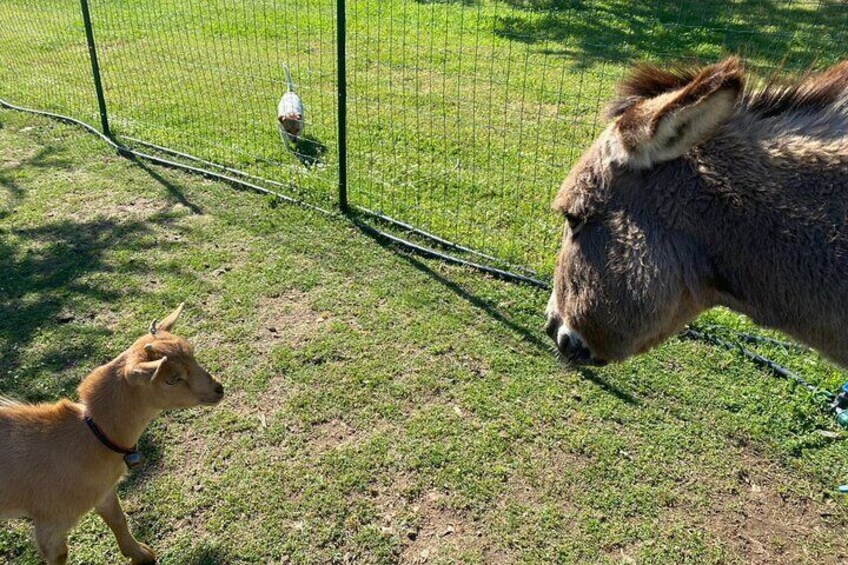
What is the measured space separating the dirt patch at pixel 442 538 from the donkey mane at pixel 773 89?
2.24 metres

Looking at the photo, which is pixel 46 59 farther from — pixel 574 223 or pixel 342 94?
pixel 574 223

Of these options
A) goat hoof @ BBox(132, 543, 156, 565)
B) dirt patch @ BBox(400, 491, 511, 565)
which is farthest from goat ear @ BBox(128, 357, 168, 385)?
dirt patch @ BBox(400, 491, 511, 565)

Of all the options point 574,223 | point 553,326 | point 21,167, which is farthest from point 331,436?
point 21,167

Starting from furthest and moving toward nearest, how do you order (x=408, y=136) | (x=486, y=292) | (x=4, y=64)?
(x=4, y=64) → (x=408, y=136) → (x=486, y=292)

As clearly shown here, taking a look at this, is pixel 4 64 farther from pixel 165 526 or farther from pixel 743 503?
pixel 743 503

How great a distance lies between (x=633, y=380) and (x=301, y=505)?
7.65 feet

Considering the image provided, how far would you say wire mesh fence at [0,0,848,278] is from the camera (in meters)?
6.59

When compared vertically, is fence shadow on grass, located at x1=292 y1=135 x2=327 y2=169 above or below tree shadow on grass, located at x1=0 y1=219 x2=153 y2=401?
above

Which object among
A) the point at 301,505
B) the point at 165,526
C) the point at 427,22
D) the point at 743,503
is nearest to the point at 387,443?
the point at 301,505

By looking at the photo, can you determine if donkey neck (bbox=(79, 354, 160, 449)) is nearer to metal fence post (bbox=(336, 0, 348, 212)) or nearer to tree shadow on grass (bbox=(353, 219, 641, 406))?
tree shadow on grass (bbox=(353, 219, 641, 406))

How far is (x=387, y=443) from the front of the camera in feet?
12.7

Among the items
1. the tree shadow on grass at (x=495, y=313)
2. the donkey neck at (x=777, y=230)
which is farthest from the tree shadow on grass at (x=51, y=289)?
the donkey neck at (x=777, y=230)

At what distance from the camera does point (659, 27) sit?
483 inches

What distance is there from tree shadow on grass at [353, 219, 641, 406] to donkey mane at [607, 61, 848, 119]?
7.98 feet
